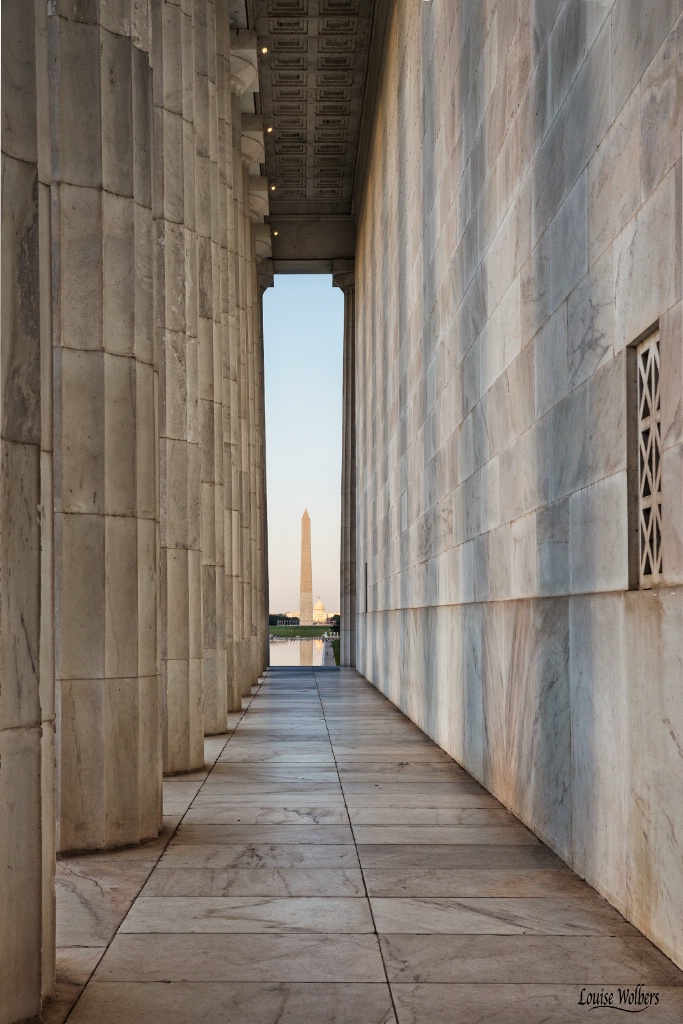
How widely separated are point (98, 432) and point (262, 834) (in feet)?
11.5

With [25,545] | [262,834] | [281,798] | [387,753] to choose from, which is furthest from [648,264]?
[387,753]

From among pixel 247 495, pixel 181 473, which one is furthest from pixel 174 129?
pixel 247 495

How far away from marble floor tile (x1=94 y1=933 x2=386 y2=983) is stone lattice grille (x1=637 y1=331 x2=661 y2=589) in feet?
8.74

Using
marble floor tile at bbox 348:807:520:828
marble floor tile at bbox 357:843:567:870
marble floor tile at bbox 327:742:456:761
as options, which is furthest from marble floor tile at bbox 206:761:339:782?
marble floor tile at bbox 357:843:567:870

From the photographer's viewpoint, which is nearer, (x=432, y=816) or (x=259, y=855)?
(x=259, y=855)

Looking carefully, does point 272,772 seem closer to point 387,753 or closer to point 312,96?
point 387,753

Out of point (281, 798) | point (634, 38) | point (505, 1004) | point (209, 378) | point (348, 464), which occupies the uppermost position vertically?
point (348, 464)

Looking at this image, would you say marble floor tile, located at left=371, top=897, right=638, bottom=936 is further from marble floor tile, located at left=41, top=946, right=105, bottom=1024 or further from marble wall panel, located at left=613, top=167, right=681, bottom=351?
marble wall panel, located at left=613, top=167, right=681, bottom=351

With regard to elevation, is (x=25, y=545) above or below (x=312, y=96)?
below

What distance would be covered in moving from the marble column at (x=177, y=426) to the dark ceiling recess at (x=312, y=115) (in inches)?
625

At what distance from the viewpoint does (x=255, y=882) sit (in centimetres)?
770

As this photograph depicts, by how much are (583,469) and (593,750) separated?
1929 millimetres

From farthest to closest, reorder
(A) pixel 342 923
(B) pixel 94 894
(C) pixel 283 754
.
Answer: (C) pixel 283 754
(B) pixel 94 894
(A) pixel 342 923

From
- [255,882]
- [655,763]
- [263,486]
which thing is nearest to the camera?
[655,763]
